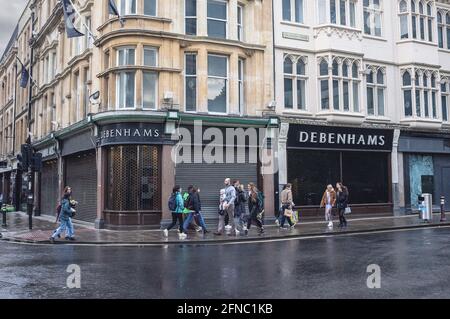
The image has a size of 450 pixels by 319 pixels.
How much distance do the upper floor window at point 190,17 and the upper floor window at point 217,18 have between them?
0.68 metres

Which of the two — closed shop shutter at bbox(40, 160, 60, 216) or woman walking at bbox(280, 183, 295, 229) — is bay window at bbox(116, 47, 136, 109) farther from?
closed shop shutter at bbox(40, 160, 60, 216)

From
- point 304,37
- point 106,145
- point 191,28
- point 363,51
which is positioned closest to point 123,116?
point 106,145

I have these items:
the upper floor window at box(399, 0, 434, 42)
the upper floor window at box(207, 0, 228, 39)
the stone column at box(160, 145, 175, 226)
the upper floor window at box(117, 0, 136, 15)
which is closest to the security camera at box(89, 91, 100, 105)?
the upper floor window at box(117, 0, 136, 15)

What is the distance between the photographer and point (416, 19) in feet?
81.8

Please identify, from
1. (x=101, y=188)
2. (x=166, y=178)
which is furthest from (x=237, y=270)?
(x=101, y=188)

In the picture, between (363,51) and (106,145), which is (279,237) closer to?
(106,145)

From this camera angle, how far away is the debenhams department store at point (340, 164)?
21500 mm

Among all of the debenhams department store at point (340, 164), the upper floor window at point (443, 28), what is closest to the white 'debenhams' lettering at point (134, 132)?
the debenhams department store at point (340, 164)

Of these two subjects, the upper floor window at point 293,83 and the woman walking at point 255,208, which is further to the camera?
the upper floor window at point 293,83

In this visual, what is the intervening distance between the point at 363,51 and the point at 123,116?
42.2 feet

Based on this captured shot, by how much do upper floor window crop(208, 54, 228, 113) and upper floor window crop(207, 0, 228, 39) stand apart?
1073 millimetres

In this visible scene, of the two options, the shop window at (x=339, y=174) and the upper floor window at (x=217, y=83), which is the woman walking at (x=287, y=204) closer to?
the shop window at (x=339, y=174)

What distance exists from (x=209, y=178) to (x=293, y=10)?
9305mm

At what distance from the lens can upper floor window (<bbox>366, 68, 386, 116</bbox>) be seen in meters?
23.6
